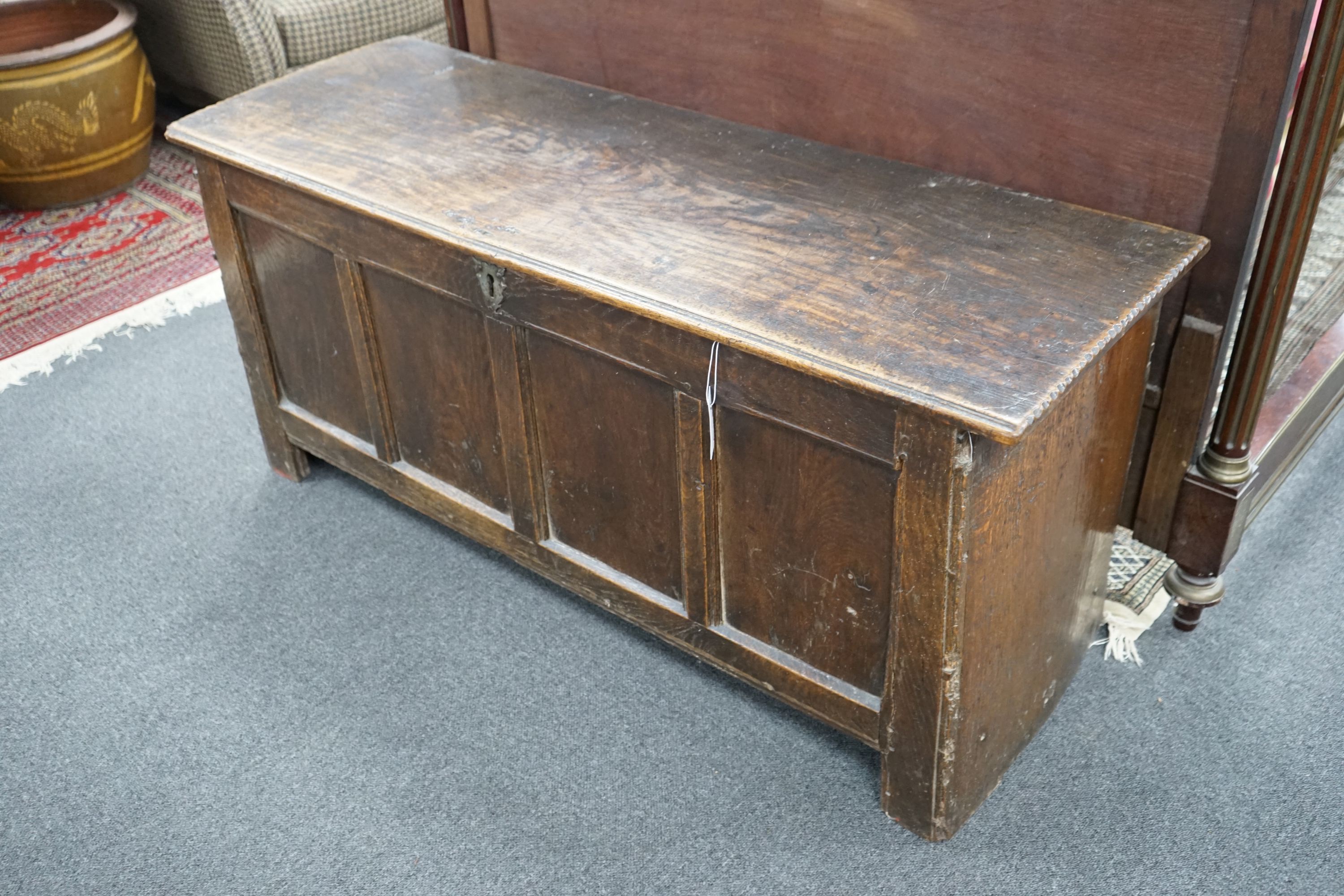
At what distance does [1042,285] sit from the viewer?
128 cm

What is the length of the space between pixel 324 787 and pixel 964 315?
0.97 meters

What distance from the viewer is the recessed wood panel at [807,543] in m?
1.31

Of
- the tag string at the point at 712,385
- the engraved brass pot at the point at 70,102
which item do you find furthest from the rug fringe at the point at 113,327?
the tag string at the point at 712,385

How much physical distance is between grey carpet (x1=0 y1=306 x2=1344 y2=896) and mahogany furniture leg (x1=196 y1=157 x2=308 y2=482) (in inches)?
4.4

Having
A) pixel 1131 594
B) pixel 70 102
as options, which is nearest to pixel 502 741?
pixel 1131 594

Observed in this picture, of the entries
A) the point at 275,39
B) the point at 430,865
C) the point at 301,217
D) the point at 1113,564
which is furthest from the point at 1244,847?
the point at 275,39

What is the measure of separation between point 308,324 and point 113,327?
866mm

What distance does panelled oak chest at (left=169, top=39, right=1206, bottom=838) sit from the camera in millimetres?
1236

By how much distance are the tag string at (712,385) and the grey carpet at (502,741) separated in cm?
47

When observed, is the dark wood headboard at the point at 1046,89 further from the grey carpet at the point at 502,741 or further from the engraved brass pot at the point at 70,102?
the engraved brass pot at the point at 70,102

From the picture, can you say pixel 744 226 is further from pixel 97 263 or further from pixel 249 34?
pixel 249 34

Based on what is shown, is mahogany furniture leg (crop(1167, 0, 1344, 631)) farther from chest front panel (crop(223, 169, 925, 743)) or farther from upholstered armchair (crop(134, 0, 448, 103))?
upholstered armchair (crop(134, 0, 448, 103))

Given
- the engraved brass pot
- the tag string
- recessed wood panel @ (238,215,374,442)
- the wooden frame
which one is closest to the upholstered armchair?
the engraved brass pot

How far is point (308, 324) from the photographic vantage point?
1.86 meters
